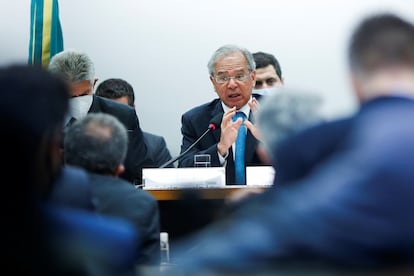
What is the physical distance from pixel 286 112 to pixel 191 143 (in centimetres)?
288

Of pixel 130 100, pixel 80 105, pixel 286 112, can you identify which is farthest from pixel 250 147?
pixel 286 112

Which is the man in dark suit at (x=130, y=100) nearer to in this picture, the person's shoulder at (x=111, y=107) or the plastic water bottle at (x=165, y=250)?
the person's shoulder at (x=111, y=107)

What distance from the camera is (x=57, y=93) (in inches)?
79.6

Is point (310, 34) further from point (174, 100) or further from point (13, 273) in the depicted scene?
point (13, 273)

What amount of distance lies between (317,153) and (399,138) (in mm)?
184

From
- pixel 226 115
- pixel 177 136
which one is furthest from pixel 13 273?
pixel 177 136

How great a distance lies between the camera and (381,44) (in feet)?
6.49

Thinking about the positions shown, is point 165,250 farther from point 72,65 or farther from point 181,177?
point 72,65

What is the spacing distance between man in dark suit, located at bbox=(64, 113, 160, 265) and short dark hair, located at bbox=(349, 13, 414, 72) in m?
1.12

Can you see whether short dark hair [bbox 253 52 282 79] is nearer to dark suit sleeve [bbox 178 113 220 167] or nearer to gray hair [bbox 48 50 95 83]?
dark suit sleeve [bbox 178 113 220 167]

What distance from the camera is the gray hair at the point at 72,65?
4.62 metres

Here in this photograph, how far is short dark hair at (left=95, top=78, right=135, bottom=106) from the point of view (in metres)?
5.86

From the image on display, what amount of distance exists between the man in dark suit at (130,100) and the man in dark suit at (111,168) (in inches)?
100

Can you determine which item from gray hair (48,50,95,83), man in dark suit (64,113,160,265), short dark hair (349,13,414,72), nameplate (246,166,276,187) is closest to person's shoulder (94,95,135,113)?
gray hair (48,50,95,83)
